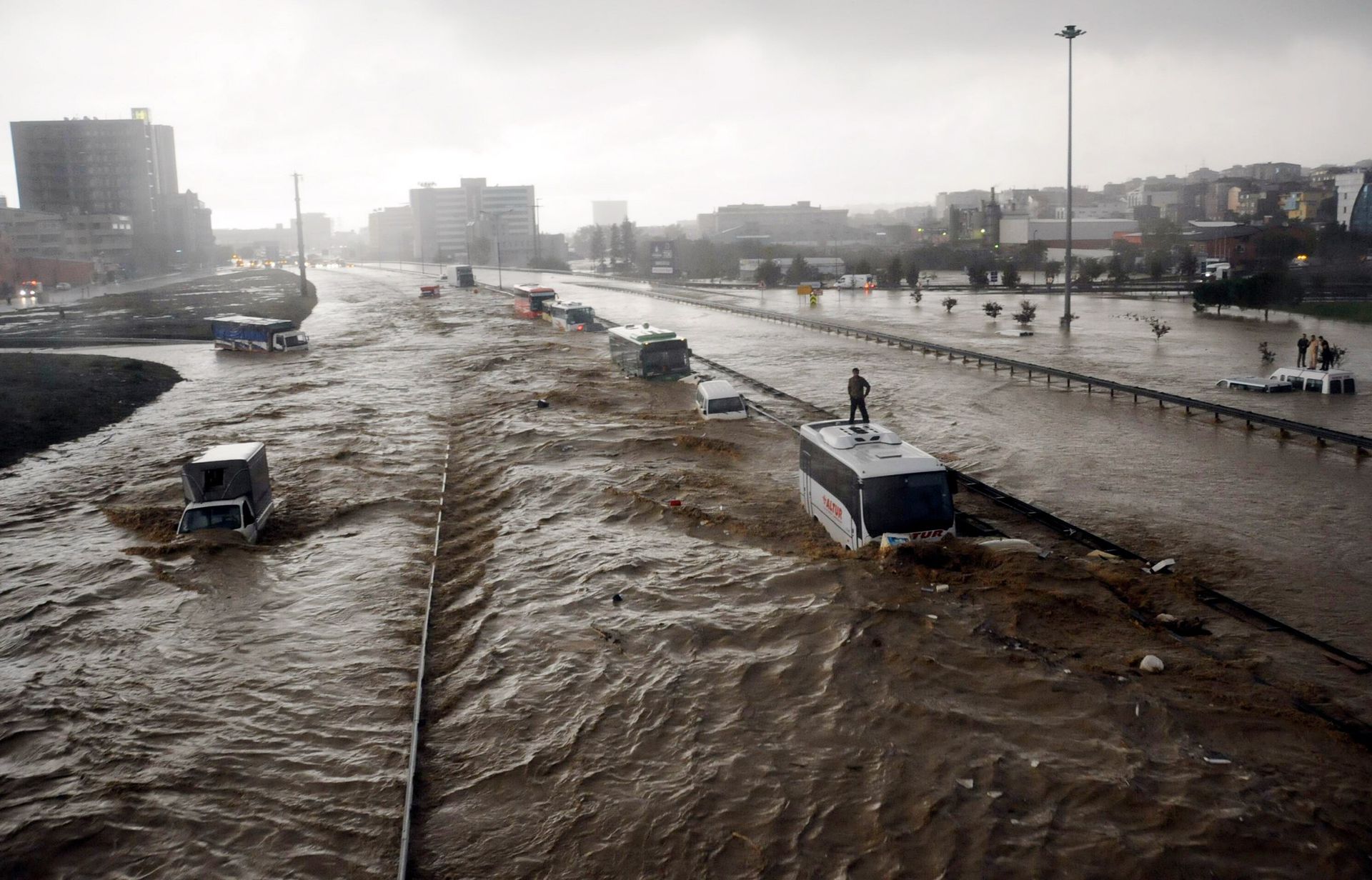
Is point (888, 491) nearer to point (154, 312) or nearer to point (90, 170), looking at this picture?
point (154, 312)

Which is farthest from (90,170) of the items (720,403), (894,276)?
(720,403)

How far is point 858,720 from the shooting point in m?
10.8

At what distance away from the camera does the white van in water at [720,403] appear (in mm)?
28094

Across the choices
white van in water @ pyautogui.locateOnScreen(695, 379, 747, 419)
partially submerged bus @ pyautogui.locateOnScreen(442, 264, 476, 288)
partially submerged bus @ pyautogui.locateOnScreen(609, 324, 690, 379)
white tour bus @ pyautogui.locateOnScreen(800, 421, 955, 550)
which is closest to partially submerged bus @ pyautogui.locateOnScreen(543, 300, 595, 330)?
partially submerged bus @ pyautogui.locateOnScreen(609, 324, 690, 379)

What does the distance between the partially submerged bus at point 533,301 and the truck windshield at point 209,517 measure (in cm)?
4618

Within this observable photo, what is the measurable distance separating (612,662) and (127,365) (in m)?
38.3

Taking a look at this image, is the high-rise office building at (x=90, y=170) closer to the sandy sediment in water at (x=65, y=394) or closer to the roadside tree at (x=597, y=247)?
the roadside tree at (x=597, y=247)

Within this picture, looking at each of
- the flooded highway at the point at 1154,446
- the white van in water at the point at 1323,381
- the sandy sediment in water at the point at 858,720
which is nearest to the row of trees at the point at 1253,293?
the flooded highway at the point at 1154,446

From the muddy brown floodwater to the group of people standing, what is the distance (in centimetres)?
2285

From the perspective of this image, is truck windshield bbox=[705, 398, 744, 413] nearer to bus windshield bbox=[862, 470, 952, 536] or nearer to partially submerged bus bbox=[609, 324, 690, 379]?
partially submerged bus bbox=[609, 324, 690, 379]

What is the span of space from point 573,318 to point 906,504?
44.5 meters

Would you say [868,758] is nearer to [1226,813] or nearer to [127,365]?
[1226,813]

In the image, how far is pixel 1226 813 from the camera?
28.2ft

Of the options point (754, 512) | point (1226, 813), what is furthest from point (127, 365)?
point (1226, 813)
